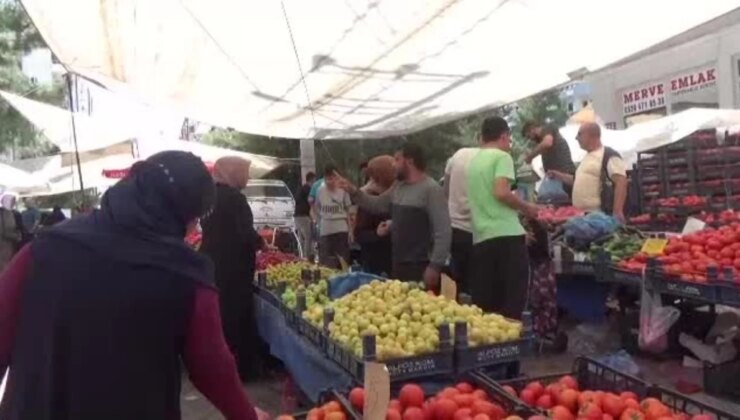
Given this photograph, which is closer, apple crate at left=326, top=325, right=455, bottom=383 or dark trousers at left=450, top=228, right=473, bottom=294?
apple crate at left=326, top=325, right=455, bottom=383

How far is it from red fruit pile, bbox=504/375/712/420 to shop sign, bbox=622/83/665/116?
14.6 metres

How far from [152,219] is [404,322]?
91.8 inches

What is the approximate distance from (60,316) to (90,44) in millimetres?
6512

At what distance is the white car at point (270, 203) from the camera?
2194 centimetres

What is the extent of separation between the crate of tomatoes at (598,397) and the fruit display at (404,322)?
2.04 ft

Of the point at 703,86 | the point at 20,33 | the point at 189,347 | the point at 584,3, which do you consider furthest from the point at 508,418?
the point at 20,33

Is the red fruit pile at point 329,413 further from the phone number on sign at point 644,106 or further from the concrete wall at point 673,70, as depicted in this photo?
the phone number on sign at point 644,106

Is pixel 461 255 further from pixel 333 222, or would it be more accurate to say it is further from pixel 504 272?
pixel 333 222

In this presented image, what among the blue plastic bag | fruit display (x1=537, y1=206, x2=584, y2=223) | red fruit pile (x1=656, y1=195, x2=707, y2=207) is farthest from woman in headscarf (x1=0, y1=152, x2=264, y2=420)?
red fruit pile (x1=656, y1=195, x2=707, y2=207)

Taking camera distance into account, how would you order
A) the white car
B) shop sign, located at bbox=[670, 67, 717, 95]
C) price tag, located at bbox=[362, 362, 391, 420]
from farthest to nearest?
the white car
shop sign, located at bbox=[670, 67, 717, 95]
price tag, located at bbox=[362, 362, 391, 420]

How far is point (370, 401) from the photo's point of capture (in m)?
2.74

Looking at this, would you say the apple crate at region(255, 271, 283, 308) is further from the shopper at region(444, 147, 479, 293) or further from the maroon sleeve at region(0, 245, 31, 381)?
the maroon sleeve at region(0, 245, 31, 381)

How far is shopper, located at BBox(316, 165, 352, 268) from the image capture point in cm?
1124

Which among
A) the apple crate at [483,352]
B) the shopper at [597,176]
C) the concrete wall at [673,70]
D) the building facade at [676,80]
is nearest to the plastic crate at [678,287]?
the shopper at [597,176]
